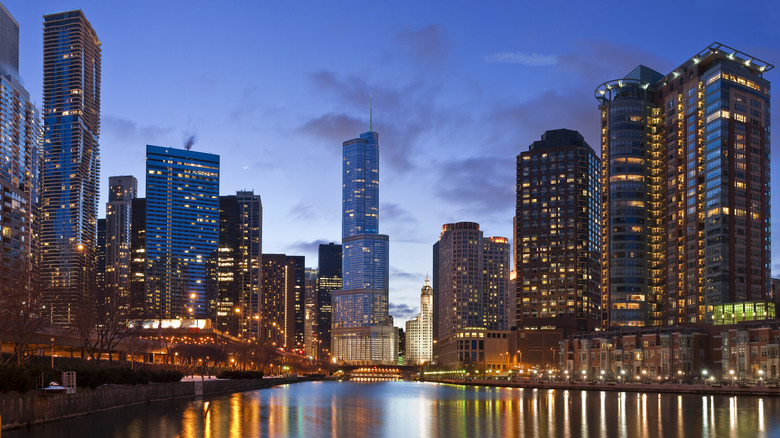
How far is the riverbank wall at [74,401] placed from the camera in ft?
208

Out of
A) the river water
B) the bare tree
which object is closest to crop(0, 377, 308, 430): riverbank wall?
the river water

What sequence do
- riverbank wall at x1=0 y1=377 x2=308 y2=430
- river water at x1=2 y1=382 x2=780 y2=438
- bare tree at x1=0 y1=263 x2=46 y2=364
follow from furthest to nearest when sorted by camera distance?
bare tree at x1=0 y1=263 x2=46 y2=364 → river water at x1=2 y1=382 x2=780 y2=438 → riverbank wall at x1=0 y1=377 x2=308 y2=430

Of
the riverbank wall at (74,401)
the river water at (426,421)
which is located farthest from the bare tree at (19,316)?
the river water at (426,421)

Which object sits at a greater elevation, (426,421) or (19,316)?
(19,316)

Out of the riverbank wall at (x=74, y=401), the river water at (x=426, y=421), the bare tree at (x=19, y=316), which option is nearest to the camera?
the riverbank wall at (x=74, y=401)

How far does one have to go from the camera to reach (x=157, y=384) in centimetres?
11344

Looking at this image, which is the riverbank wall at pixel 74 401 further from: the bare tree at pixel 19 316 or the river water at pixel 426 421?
the bare tree at pixel 19 316

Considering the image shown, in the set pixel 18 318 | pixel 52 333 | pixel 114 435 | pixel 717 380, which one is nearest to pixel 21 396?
pixel 114 435

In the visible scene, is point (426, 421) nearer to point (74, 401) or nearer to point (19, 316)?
point (74, 401)

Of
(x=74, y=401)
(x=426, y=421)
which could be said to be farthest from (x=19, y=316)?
(x=426, y=421)

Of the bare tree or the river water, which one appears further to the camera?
the bare tree

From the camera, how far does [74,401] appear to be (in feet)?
251

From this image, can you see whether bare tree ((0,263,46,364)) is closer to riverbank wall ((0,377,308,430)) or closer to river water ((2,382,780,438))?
riverbank wall ((0,377,308,430))

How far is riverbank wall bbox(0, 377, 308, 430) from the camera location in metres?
63.5
